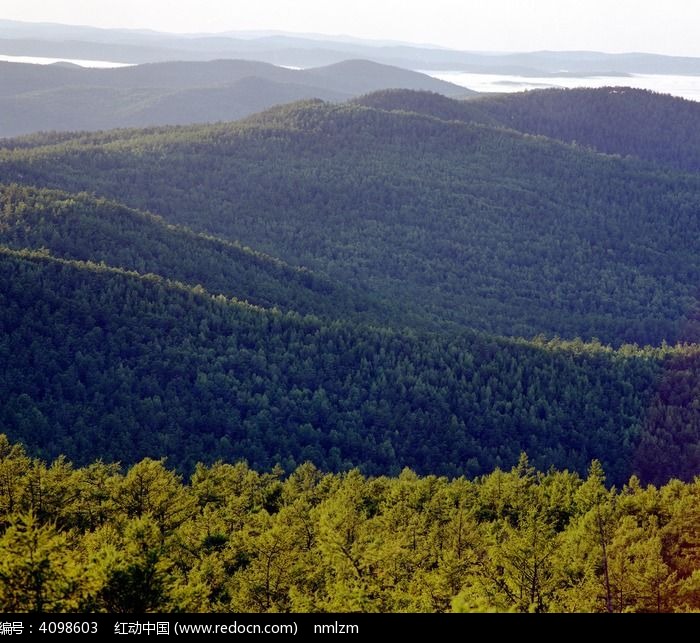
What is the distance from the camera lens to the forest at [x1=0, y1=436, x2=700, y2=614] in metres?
39.1

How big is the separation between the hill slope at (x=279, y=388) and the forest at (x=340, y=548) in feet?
161

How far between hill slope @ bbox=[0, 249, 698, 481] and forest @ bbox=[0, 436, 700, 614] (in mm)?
49062

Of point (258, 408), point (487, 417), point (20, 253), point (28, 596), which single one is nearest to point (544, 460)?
point (487, 417)

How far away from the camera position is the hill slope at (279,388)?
402 feet

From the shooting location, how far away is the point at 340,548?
49281mm

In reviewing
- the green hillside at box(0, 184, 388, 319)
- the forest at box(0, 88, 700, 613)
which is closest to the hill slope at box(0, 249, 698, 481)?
the forest at box(0, 88, 700, 613)

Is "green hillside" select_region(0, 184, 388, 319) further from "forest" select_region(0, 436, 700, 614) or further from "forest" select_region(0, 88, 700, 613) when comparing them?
"forest" select_region(0, 436, 700, 614)

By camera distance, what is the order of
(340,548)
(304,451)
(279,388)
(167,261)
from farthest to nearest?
1. (167,261)
2. (279,388)
3. (304,451)
4. (340,548)

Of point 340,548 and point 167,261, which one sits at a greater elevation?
point 340,548

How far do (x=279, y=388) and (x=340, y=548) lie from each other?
9086 cm

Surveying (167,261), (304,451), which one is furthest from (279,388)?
(167,261)

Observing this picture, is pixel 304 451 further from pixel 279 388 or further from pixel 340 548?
pixel 340 548

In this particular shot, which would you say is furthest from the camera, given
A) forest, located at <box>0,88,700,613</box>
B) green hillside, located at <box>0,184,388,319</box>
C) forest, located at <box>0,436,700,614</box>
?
green hillside, located at <box>0,184,388,319</box>

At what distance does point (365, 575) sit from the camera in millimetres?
→ 47375
